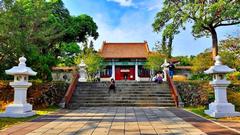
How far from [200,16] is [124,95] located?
688cm

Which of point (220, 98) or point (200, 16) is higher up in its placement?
point (200, 16)

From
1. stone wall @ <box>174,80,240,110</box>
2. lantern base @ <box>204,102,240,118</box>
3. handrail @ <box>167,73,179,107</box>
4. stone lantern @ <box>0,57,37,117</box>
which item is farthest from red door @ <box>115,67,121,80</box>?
lantern base @ <box>204,102,240,118</box>

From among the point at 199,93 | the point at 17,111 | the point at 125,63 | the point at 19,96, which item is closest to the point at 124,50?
the point at 125,63

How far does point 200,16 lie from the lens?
17.0 m

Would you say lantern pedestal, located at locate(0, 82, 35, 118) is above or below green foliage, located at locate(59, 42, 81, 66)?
below

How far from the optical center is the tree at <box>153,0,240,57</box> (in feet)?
53.1

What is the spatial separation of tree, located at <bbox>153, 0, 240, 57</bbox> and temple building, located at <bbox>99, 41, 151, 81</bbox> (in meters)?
15.0

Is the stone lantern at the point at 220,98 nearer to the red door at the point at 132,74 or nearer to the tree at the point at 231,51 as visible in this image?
the tree at the point at 231,51

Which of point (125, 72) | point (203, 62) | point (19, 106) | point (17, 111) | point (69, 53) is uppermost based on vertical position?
point (69, 53)

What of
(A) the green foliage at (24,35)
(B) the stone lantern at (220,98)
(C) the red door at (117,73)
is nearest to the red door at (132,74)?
(C) the red door at (117,73)

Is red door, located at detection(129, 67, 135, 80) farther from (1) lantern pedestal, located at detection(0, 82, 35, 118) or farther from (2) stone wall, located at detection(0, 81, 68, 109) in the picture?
(1) lantern pedestal, located at detection(0, 82, 35, 118)

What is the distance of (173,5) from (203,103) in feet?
26.3

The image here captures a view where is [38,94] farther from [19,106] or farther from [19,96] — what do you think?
[19,106]

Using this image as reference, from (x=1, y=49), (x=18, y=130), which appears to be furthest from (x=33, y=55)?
(x=18, y=130)
